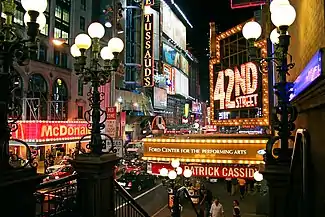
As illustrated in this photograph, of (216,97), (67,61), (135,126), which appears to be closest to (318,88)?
(216,97)

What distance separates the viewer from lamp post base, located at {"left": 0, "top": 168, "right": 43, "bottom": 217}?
4207 mm

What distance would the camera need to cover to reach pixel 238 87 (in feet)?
57.8

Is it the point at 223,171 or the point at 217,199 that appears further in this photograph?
the point at 217,199

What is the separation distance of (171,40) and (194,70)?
122 feet

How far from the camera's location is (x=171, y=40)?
63906 mm

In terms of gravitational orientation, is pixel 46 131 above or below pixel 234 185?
above

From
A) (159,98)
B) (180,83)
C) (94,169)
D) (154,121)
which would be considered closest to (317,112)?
(94,169)

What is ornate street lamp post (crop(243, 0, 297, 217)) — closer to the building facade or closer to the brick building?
the brick building

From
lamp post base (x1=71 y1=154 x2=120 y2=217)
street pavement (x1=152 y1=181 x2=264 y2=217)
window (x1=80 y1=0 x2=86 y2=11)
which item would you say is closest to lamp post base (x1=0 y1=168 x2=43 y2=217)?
lamp post base (x1=71 y1=154 x2=120 y2=217)

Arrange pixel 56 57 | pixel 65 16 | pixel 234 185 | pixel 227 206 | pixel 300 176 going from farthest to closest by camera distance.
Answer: pixel 65 16 → pixel 56 57 → pixel 234 185 → pixel 227 206 → pixel 300 176

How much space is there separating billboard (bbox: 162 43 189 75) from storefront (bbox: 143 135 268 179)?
44.8m

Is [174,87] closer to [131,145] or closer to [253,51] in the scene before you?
[131,145]

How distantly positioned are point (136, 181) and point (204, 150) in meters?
9.75

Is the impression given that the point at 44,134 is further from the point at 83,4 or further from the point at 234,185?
the point at 83,4
